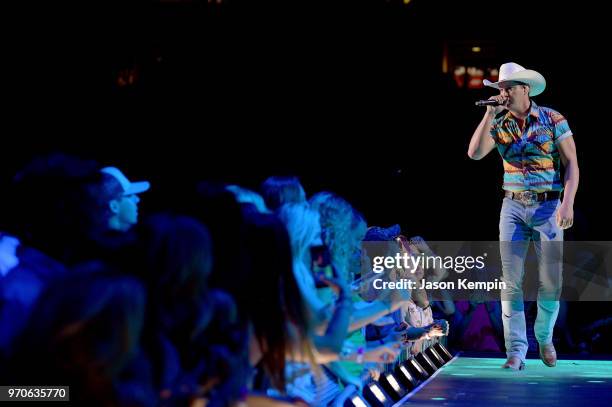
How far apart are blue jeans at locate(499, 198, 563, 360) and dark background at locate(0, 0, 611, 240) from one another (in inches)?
117

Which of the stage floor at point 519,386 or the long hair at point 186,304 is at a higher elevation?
the long hair at point 186,304

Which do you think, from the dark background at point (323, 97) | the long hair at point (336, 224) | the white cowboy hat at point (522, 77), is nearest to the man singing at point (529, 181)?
the white cowboy hat at point (522, 77)

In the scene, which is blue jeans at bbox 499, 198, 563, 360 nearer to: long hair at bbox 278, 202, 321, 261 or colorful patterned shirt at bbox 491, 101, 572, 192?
colorful patterned shirt at bbox 491, 101, 572, 192

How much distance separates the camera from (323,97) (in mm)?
9086

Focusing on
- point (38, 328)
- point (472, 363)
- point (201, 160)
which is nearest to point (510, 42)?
point (201, 160)

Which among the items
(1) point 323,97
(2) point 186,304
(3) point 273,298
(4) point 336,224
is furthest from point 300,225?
(1) point 323,97

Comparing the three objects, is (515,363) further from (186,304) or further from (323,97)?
(323,97)

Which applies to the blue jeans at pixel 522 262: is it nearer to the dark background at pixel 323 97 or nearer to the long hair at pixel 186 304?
the dark background at pixel 323 97

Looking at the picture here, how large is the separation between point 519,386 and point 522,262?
3.94 feet

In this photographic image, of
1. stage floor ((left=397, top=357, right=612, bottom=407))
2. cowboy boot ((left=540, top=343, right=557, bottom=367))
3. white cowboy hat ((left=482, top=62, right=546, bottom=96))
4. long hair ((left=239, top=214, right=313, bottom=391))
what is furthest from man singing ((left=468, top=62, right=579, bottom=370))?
long hair ((left=239, top=214, right=313, bottom=391))

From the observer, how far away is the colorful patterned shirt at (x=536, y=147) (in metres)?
5.02

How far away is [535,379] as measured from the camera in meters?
4.44

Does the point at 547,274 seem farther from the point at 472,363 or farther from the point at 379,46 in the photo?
the point at 379,46

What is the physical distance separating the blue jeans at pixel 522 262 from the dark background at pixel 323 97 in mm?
2964
